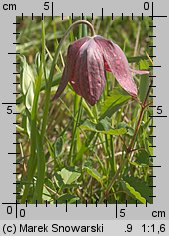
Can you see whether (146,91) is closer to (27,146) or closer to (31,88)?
(31,88)

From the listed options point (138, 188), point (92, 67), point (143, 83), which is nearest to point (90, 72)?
point (92, 67)

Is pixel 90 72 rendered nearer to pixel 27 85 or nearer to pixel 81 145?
pixel 27 85

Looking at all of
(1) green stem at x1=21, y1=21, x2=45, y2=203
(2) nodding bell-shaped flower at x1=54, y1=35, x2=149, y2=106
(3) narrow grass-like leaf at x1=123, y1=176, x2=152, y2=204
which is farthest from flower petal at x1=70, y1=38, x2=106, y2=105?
Answer: (3) narrow grass-like leaf at x1=123, y1=176, x2=152, y2=204

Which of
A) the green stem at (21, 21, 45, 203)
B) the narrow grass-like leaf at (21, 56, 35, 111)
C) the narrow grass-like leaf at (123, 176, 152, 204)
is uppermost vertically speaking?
the narrow grass-like leaf at (21, 56, 35, 111)

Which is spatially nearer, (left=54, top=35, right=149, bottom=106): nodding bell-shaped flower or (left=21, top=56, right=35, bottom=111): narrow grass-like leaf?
(left=54, top=35, right=149, bottom=106): nodding bell-shaped flower

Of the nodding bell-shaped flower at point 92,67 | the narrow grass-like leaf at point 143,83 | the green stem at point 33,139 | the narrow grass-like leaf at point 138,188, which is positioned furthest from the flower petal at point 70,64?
the narrow grass-like leaf at point 138,188

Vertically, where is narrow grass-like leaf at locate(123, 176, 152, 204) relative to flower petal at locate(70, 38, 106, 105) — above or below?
below

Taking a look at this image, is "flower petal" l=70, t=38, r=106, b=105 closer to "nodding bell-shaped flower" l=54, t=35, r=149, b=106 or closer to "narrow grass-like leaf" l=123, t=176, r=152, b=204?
"nodding bell-shaped flower" l=54, t=35, r=149, b=106

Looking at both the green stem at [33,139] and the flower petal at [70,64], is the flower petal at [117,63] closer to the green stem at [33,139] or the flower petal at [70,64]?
the flower petal at [70,64]
